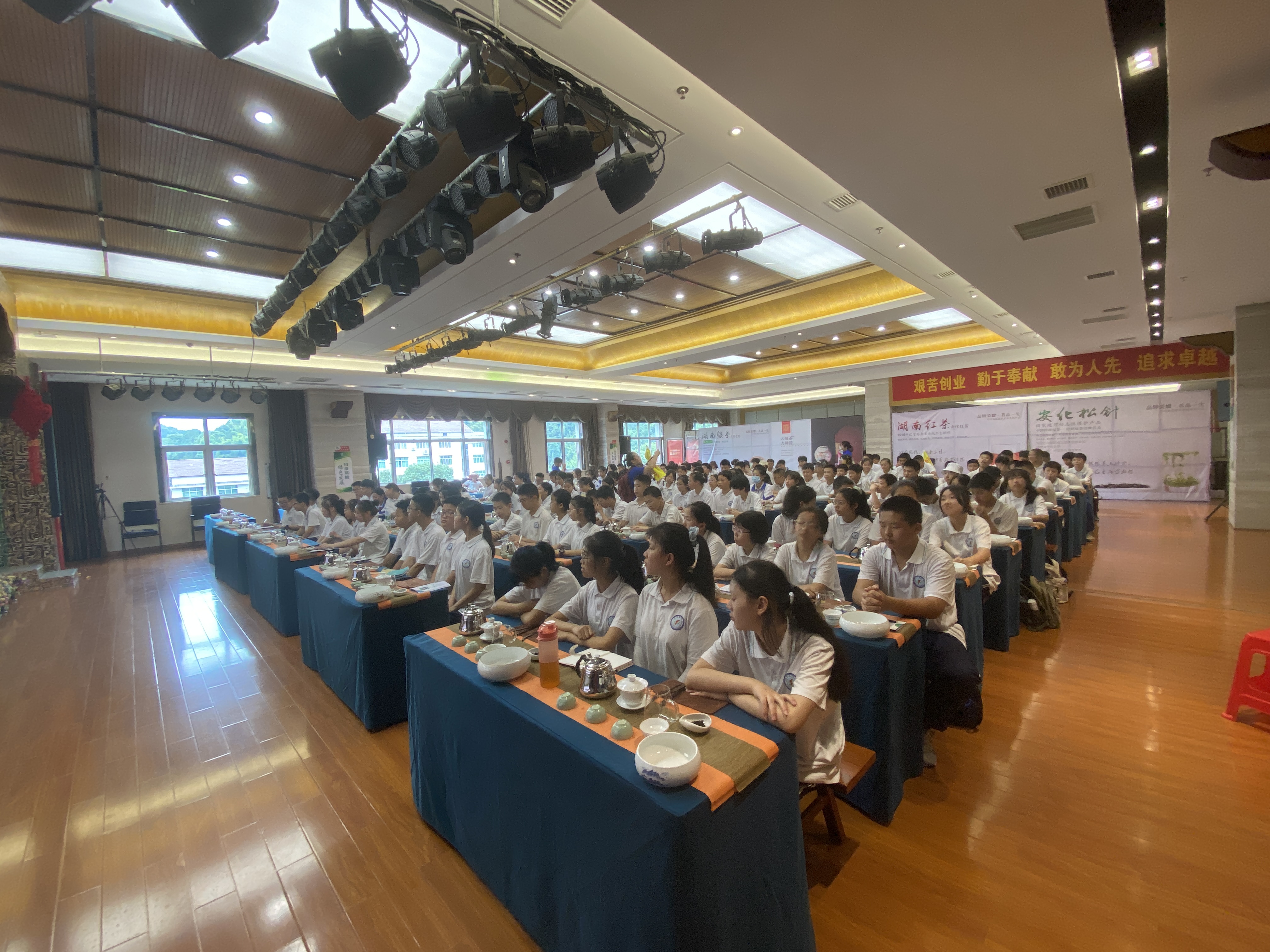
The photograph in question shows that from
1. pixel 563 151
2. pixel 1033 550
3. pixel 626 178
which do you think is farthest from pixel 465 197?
pixel 1033 550

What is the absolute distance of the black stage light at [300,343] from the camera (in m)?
6.42

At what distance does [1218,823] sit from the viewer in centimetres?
218

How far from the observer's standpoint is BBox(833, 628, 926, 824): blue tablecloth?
88.9 inches

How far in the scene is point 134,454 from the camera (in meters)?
10.5

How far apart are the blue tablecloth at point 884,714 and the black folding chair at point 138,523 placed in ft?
44.6

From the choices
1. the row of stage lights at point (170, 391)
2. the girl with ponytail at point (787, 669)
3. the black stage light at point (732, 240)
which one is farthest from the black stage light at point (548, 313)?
the row of stage lights at point (170, 391)

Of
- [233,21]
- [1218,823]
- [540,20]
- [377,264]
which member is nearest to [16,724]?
[377,264]

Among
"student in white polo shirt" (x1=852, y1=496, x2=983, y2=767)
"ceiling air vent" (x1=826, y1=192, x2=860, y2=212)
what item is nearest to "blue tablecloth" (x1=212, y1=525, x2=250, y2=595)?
"student in white polo shirt" (x1=852, y1=496, x2=983, y2=767)

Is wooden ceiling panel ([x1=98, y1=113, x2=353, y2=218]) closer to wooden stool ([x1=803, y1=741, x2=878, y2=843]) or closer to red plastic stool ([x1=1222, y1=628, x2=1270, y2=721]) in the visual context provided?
wooden stool ([x1=803, y1=741, x2=878, y2=843])

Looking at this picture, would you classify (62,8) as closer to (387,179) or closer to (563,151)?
(387,179)

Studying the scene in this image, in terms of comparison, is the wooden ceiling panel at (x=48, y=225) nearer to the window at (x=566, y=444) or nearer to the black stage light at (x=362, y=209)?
the black stage light at (x=362, y=209)

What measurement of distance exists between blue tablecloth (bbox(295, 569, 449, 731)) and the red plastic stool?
4.83 m

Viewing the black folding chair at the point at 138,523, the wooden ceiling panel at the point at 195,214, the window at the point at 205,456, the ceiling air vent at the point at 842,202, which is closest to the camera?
the ceiling air vent at the point at 842,202

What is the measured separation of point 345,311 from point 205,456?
8739 mm
